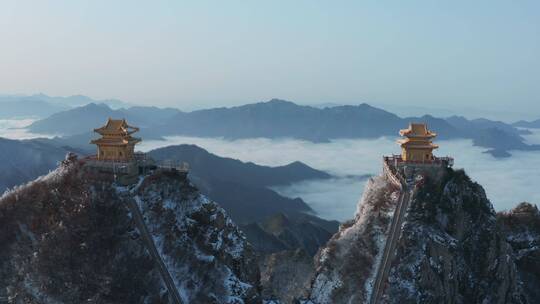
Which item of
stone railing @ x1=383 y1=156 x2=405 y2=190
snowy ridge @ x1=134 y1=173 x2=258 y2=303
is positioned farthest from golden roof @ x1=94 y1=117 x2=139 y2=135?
stone railing @ x1=383 y1=156 x2=405 y2=190

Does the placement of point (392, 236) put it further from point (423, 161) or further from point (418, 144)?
point (418, 144)

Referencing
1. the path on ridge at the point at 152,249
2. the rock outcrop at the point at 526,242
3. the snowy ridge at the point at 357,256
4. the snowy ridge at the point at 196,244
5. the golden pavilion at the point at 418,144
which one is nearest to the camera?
the path on ridge at the point at 152,249

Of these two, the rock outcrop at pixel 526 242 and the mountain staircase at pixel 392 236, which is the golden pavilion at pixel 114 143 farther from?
the rock outcrop at pixel 526 242

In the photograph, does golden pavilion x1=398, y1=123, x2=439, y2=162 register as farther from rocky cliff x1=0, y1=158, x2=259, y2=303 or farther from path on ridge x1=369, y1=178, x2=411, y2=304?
rocky cliff x1=0, y1=158, x2=259, y2=303

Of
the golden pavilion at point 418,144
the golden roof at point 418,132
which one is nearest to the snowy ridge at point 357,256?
the golden pavilion at point 418,144

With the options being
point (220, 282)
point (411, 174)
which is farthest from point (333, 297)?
point (411, 174)

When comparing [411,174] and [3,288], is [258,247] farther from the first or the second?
[3,288]
